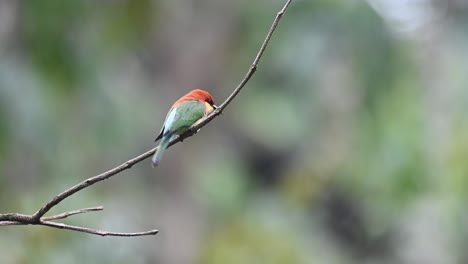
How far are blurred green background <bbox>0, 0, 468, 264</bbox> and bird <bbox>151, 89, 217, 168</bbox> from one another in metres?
3.44

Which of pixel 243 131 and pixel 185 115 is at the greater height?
pixel 185 115

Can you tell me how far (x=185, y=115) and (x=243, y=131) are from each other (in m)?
12.0

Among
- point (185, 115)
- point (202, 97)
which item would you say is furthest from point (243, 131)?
point (185, 115)

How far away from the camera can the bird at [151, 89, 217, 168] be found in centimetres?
239

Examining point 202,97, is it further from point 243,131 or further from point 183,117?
point 243,131

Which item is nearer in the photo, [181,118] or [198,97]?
[181,118]

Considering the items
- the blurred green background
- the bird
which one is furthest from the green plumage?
the blurred green background

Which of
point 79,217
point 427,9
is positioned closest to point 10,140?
point 79,217

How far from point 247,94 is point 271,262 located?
4069 millimetres

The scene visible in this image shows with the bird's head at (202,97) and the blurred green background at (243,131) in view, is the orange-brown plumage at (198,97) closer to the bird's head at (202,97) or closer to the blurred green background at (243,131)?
the bird's head at (202,97)

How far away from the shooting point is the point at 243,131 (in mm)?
14453

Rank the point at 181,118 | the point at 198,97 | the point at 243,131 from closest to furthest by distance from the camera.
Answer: the point at 181,118 → the point at 198,97 → the point at 243,131

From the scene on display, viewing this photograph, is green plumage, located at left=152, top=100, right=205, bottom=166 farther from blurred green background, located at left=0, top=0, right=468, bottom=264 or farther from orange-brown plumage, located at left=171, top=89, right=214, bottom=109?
blurred green background, located at left=0, top=0, right=468, bottom=264

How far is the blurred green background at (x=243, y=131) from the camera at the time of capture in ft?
23.7
